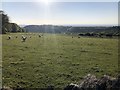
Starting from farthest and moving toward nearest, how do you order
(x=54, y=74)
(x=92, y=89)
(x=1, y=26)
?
1. (x=1, y=26)
2. (x=54, y=74)
3. (x=92, y=89)

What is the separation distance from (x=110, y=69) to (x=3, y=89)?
11466 millimetres

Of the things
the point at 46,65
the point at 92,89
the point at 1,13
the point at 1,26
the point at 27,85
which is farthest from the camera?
the point at 1,13

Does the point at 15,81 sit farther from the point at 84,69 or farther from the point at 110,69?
the point at 110,69

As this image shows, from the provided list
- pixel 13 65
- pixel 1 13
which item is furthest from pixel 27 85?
pixel 1 13

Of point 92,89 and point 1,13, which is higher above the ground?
point 1,13

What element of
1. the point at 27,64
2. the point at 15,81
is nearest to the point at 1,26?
the point at 27,64

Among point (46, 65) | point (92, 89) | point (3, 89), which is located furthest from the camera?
point (46, 65)

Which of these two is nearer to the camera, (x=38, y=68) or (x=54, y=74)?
(x=54, y=74)

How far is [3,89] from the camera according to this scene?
486 inches

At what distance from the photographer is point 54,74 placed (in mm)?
18406

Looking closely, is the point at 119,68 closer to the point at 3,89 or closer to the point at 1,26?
the point at 3,89

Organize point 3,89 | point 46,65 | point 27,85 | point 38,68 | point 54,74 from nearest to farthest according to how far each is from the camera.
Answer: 1. point 3,89
2. point 27,85
3. point 54,74
4. point 38,68
5. point 46,65

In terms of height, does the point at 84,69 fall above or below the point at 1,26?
below

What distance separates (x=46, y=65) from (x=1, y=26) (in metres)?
78.1
